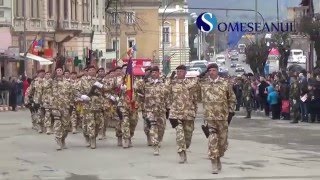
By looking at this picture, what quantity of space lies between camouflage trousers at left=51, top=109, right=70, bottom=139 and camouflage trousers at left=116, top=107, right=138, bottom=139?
1.25 meters

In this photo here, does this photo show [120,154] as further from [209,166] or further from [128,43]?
[128,43]

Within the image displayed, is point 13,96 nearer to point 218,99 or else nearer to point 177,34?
point 218,99

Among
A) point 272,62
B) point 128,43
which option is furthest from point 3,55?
point 128,43

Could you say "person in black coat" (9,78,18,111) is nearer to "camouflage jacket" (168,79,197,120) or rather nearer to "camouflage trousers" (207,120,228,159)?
"camouflage jacket" (168,79,197,120)

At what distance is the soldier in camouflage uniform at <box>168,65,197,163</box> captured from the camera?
16312 mm

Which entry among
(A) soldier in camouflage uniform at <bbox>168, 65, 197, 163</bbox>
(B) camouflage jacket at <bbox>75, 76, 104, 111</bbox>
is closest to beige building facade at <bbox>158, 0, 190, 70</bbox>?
(B) camouflage jacket at <bbox>75, 76, 104, 111</bbox>

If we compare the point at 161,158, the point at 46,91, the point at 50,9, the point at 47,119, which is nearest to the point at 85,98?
the point at 161,158

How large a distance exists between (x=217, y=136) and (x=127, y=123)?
5.03 meters

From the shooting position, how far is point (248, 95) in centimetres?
3369

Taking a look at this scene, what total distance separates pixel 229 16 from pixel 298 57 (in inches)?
1227

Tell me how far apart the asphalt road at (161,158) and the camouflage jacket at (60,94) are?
1024mm

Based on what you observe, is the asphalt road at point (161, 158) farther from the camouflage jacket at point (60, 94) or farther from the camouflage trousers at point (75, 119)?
the camouflage jacket at point (60, 94)

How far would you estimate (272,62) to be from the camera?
5431 cm

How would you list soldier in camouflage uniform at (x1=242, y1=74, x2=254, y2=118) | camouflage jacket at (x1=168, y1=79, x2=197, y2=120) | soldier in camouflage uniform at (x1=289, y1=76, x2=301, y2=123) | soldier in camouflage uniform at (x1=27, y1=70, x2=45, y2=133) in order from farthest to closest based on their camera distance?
soldier in camouflage uniform at (x1=242, y1=74, x2=254, y2=118) → soldier in camouflage uniform at (x1=289, y1=76, x2=301, y2=123) → soldier in camouflage uniform at (x1=27, y1=70, x2=45, y2=133) → camouflage jacket at (x1=168, y1=79, x2=197, y2=120)
